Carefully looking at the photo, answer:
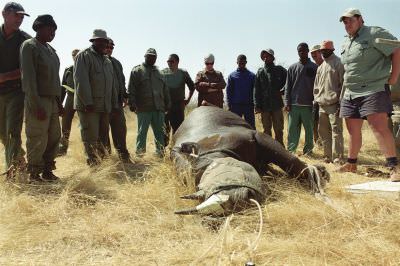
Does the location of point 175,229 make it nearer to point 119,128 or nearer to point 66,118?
point 119,128

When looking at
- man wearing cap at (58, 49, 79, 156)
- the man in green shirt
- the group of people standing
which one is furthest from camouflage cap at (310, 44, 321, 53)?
man wearing cap at (58, 49, 79, 156)

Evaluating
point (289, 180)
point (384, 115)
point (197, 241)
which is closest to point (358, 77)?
point (384, 115)

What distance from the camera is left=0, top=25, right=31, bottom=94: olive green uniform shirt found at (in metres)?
5.37

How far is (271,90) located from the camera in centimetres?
843

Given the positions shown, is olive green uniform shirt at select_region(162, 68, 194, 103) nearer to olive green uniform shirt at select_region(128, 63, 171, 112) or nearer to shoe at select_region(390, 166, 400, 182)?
olive green uniform shirt at select_region(128, 63, 171, 112)

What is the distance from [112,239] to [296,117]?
5483mm

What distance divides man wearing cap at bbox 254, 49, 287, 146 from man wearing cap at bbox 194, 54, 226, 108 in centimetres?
73

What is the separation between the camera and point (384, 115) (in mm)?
5230

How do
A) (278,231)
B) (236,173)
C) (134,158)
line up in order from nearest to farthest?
(278,231), (236,173), (134,158)

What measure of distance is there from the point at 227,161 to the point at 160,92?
4110 mm

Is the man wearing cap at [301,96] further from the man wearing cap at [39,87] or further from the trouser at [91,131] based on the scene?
the man wearing cap at [39,87]

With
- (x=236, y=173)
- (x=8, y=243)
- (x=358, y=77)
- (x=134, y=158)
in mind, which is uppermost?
(x=358, y=77)

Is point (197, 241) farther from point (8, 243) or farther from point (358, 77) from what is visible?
point (358, 77)

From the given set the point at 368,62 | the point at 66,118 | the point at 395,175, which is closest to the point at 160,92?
the point at 66,118
